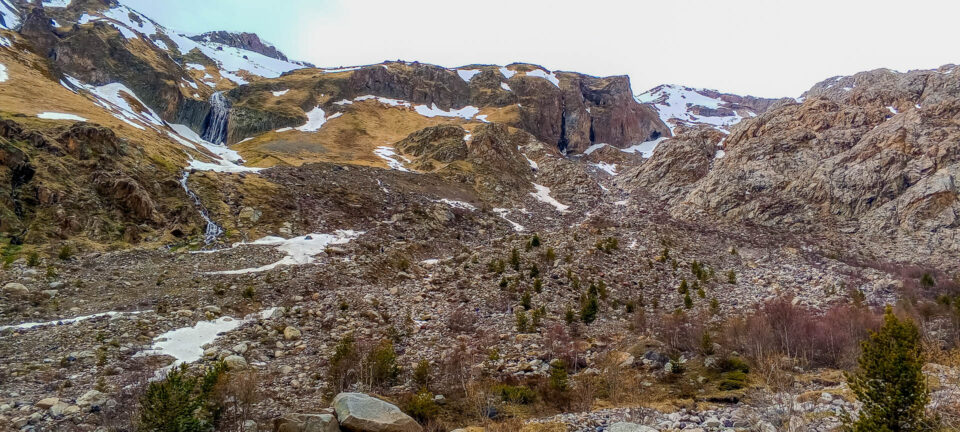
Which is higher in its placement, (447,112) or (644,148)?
(447,112)

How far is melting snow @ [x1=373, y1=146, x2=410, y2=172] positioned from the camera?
68881 mm

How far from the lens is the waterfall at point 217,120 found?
99062 millimetres

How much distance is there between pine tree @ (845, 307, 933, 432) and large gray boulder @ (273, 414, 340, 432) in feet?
46.9

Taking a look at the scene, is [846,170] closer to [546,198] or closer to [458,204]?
[546,198]

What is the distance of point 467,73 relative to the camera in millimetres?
136875

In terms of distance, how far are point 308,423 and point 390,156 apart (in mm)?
66170

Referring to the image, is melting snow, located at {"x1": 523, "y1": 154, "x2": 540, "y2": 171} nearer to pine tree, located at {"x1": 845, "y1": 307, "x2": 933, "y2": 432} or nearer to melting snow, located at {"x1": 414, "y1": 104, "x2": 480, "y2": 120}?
melting snow, located at {"x1": 414, "y1": 104, "x2": 480, "y2": 120}

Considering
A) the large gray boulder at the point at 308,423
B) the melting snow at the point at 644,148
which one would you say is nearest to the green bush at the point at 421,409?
the large gray boulder at the point at 308,423

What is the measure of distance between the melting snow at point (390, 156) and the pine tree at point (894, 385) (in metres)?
60.4

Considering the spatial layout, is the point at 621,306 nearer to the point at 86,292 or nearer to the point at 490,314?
the point at 490,314

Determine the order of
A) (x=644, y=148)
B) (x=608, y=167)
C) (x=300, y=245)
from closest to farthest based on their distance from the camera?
(x=300, y=245), (x=608, y=167), (x=644, y=148)

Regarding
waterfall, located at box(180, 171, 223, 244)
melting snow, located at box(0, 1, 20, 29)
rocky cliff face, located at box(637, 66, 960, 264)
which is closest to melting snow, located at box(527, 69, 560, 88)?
rocky cliff face, located at box(637, 66, 960, 264)

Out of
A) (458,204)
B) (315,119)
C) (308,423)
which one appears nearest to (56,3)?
(315,119)

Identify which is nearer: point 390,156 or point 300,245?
point 300,245
